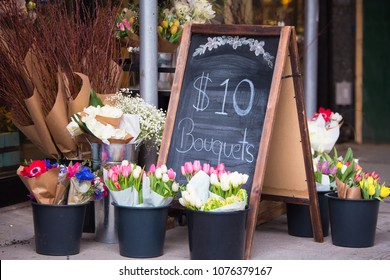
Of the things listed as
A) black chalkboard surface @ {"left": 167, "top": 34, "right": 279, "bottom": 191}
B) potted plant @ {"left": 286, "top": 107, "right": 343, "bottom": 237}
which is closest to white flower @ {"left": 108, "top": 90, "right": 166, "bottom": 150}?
black chalkboard surface @ {"left": 167, "top": 34, "right": 279, "bottom": 191}

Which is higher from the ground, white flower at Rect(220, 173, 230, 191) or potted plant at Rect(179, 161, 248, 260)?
white flower at Rect(220, 173, 230, 191)

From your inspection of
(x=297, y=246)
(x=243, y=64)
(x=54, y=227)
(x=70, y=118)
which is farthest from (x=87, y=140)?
(x=297, y=246)

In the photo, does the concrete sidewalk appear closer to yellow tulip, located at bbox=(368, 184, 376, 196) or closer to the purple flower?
yellow tulip, located at bbox=(368, 184, 376, 196)

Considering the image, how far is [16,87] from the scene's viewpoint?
6117 millimetres

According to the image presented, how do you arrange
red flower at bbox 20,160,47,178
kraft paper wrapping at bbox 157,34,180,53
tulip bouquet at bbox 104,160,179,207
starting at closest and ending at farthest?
1. tulip bouquet at bbox 104,160,179,207
2. red flower at bbox 20,160,47,178
3. kraft paper wrapping at bbox 157,34,180,53

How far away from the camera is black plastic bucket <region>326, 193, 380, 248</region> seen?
5.64 meters

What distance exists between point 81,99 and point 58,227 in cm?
89

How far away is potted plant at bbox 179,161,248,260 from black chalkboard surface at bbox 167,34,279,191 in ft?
1.30

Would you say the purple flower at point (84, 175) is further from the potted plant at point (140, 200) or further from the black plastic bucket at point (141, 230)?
the black plastic bucket at point (141, 230)

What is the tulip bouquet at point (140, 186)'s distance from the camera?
5.22m

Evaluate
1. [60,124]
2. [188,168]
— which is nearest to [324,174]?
[188,168]

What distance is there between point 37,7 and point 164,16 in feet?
3.15

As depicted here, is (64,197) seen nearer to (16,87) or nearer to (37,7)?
(16,87)

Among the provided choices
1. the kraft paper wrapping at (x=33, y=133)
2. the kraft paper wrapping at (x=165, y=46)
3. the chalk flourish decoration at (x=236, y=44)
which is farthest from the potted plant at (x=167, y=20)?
the kraft paper wrapping at (x=33, y=133)
